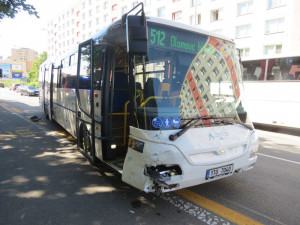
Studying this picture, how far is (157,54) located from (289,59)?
28.6 ft

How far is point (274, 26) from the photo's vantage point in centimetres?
2381

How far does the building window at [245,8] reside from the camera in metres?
25.6

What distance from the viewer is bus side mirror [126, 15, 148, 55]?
3010 millimetres

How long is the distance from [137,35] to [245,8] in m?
27.3

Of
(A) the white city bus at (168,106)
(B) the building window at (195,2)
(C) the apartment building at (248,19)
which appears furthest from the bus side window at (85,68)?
(B) the building window at (195,2)

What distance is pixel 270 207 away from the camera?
3592 millimetres

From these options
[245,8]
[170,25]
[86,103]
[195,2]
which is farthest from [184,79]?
[195,2]

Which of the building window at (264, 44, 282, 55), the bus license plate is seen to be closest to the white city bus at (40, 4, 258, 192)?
the bus license plate

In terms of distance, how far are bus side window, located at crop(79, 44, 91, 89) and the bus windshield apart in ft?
6.31

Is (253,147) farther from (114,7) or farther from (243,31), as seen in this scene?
(114,7)

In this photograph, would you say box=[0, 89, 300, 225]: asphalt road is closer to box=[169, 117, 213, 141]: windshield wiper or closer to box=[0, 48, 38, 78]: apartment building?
box=[169, 117, 213, 141]: windshield wiper

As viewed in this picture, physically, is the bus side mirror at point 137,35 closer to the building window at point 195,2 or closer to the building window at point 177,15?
the building window at point 195,2

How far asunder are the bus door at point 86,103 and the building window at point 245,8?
25.5 metres

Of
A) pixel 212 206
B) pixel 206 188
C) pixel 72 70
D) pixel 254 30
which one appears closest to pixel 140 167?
pixel 212 206
